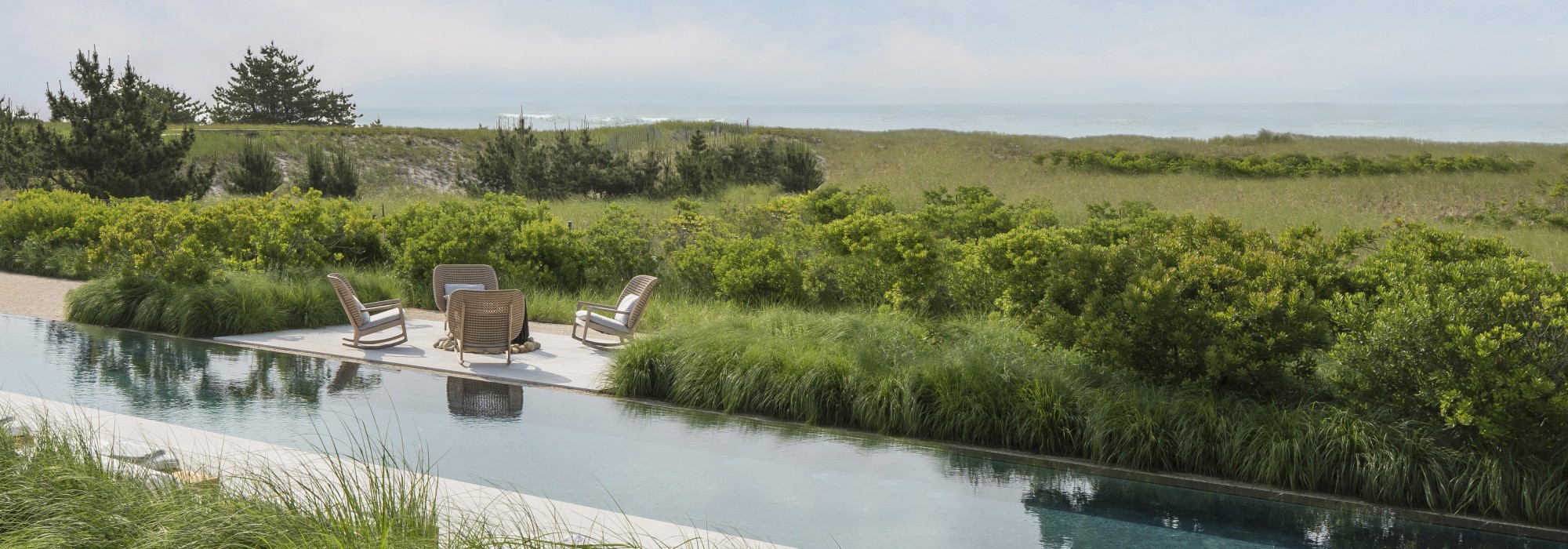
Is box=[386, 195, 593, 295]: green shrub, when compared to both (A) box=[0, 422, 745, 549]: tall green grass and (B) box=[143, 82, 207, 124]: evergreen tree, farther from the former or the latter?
(B) box=[143, 82, 207, 124]: evergreen tree

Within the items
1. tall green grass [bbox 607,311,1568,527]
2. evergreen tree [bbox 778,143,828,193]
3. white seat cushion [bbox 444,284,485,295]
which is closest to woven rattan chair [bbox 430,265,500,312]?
white seat cushion [bbox 444,284,485,295]

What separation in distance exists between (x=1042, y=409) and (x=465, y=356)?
17.3ft

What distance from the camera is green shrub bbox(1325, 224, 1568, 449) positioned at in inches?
224

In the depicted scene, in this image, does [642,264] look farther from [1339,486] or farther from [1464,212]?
[1464,212]

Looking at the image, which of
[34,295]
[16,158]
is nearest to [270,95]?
[16,158]

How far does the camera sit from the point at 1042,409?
277 inches

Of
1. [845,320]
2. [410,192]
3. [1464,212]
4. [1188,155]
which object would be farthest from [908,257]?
[1188,155]

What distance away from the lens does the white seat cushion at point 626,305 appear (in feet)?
33.0

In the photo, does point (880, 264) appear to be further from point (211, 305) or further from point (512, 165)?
point (512, 165)

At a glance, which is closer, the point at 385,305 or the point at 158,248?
the point at 385,305

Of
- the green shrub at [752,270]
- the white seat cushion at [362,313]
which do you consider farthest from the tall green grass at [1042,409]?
the white seat cushion at [362,313]

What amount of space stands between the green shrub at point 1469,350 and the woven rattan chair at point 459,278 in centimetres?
794

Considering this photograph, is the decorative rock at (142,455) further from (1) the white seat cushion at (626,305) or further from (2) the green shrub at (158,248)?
(2) the green shrub at (158,248)

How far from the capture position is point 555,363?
31.0 ft
